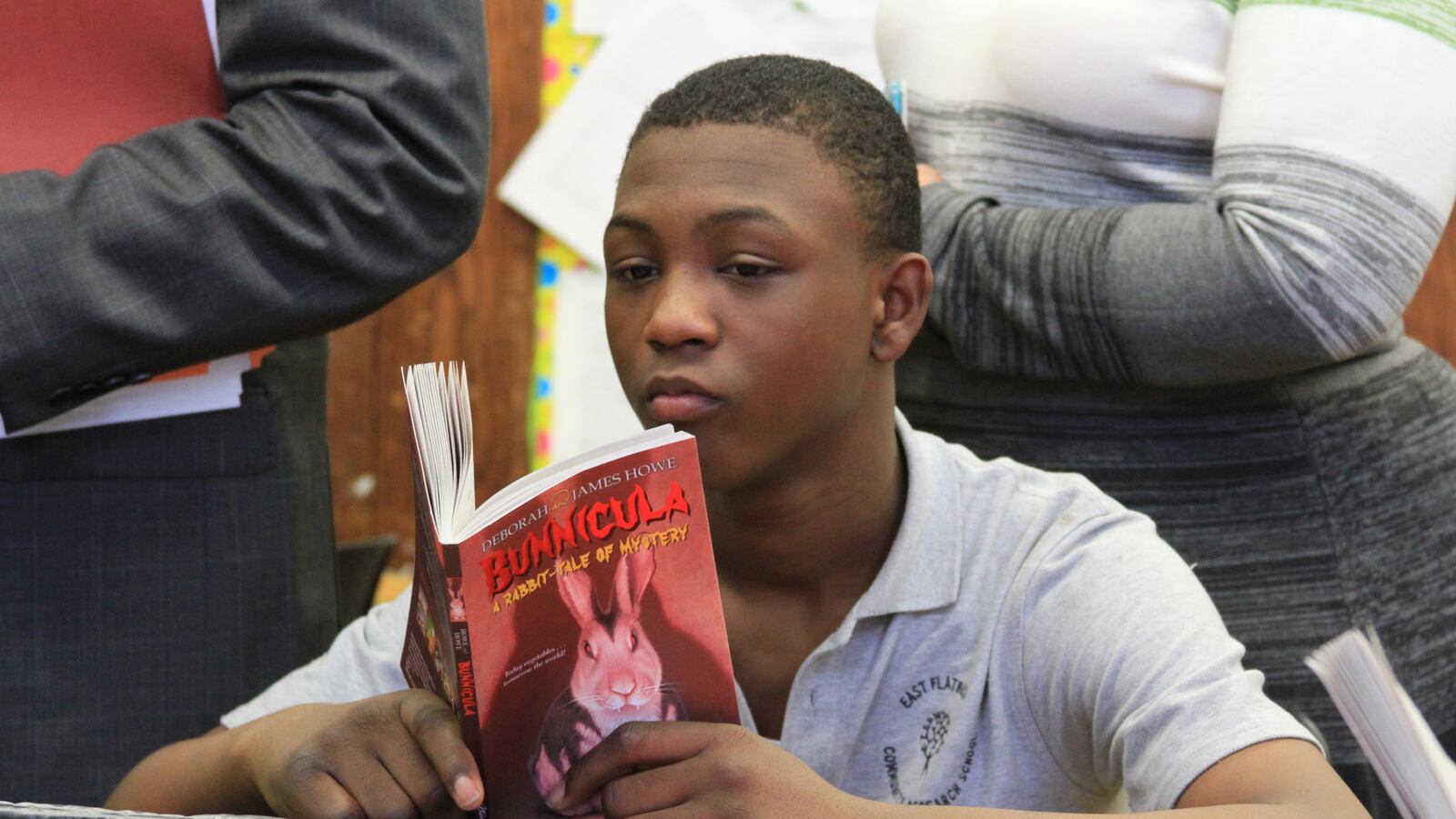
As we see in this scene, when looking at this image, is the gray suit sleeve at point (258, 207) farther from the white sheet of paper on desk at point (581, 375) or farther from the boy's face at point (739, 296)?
the white sheet of paper on desk at point (581, 375)

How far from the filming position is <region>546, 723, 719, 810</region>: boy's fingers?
30.4 inches

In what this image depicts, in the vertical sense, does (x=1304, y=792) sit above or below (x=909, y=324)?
below

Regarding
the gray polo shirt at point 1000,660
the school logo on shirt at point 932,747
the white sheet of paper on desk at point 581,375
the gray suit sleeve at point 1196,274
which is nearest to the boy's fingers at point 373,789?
the gray polo shirt at point 1000,660

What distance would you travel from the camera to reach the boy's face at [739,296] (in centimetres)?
98

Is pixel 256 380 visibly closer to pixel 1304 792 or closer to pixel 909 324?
pixel 909 324

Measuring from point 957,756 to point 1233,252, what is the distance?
16.4 inches

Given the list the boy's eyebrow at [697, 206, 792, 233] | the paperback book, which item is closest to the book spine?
the paperback book

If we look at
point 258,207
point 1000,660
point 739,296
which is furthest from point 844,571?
point 258,207

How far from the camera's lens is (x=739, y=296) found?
3.24 feet

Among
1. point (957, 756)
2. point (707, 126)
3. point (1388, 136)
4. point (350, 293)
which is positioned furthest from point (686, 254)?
point (1388, 136)

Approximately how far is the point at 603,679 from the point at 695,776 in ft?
0.24

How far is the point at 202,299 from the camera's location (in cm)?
106

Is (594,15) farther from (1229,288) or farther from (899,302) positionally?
(1229,288)

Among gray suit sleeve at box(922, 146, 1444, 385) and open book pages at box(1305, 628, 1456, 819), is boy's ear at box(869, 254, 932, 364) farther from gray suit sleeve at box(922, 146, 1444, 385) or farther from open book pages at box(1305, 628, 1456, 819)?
open book pages at box(1305, 628, 1456, 819)
